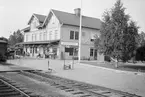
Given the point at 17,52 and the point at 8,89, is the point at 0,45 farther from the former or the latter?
the point at 17,52

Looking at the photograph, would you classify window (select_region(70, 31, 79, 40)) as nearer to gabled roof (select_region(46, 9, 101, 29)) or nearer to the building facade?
the building facade

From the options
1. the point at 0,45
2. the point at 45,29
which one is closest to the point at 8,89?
the point at 0,45

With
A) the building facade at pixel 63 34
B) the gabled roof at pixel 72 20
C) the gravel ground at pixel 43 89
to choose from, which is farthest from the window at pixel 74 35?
the gravel ground at pixel 43 89

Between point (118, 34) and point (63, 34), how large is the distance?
15176mm

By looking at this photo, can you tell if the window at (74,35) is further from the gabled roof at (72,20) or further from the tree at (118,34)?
the tree at (118,34)

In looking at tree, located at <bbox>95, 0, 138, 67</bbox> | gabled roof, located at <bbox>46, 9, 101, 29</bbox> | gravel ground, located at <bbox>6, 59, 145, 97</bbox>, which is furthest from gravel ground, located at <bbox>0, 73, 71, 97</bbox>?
gabled roof, located at <bbox>46, 9, 101, 29</bbox>

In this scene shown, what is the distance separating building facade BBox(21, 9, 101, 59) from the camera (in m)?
32.3

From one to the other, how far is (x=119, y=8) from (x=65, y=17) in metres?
16.5

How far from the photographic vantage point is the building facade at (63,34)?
32.3 meters

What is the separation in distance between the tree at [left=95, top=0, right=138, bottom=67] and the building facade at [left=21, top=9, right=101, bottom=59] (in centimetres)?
1113

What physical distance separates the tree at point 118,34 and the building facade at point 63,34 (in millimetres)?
11127

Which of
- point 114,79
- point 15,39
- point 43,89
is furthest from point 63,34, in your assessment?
point 15,39

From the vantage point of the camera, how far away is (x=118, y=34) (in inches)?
733

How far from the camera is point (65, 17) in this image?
1353 inches
